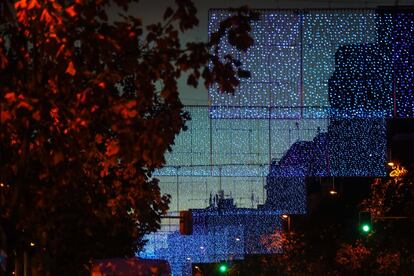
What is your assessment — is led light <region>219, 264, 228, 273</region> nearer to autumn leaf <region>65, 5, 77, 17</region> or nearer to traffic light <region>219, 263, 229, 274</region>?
traffic light <region>219, 263, 229, 274</region>

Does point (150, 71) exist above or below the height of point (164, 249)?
below

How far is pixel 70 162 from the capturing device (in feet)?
45.4

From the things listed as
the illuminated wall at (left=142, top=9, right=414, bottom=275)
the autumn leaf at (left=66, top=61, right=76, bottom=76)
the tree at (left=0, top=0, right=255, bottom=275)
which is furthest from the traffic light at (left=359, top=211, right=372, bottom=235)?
the autumn leaf at (left=66, top=61, right=76, bottom=76)

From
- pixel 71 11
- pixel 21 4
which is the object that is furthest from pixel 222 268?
pixel 71 11

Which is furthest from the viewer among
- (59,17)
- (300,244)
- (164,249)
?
(164,249)

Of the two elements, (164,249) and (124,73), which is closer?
(124,73)

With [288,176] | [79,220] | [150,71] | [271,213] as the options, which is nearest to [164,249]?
[271,213]

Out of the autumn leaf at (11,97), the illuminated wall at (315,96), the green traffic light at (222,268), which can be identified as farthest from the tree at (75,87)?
the green traffic light at (222,268)

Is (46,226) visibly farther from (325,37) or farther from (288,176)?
(288,176)

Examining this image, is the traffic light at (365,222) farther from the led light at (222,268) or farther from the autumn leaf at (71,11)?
the autumn leaf at (71,11)

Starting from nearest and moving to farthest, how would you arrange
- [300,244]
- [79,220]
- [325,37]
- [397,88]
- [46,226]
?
[46,226] → [79,220] → [325,37] → [397,88] → [300,244]

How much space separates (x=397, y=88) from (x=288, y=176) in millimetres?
15888

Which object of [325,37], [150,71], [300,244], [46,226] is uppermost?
[325,37]

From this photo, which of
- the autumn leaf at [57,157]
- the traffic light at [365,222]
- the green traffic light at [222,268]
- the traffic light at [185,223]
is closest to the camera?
the autumn leaf at [57,157]
